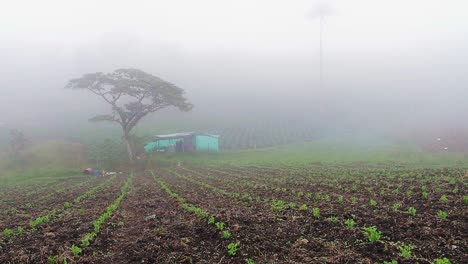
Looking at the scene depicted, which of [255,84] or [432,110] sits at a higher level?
[255,84]

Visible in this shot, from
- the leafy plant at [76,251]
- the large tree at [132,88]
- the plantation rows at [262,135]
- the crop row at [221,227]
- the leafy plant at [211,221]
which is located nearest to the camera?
the crop row at [221,227]

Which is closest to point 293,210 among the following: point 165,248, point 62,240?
point 165,248

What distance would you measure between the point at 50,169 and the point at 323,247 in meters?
44.3

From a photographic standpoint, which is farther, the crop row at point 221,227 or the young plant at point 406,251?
the crop row at point 221,227

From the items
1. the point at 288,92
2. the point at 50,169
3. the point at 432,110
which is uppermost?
the point at 288,92

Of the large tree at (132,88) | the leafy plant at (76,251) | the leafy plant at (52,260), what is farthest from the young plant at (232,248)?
the large tree at (132,88)

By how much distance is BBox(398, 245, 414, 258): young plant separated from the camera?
21.4ft

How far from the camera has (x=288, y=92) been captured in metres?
121

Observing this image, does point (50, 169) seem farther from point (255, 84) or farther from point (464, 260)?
point (255, 84)

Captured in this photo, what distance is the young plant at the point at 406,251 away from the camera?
21.4ft

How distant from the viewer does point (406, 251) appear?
6.67 m

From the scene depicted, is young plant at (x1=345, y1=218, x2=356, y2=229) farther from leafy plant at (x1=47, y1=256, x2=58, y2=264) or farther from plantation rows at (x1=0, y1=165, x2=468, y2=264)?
leafy plant at (x1=47, y1=256, x2=58, y2=264)

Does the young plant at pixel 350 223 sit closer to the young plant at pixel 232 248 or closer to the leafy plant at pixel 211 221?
the young plant at pixel 232 248

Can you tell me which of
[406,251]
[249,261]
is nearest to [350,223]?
[406,251]
